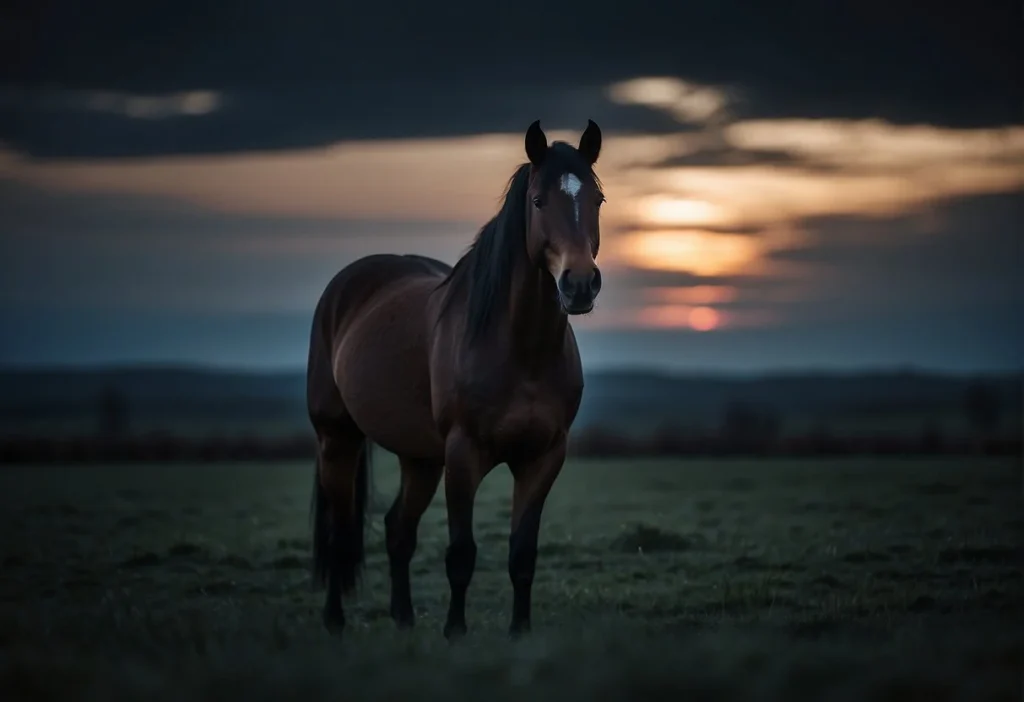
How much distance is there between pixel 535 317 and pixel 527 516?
1179 millimetres

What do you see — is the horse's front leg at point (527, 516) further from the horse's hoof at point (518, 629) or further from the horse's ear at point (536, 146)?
the horse's ear at point (536, 146)

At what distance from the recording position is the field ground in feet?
15.2

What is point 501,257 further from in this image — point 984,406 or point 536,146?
point 984,406

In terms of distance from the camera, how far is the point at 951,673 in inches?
180

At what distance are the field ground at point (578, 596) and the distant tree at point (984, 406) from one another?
31945mm

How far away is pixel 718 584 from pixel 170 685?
6.28 meters

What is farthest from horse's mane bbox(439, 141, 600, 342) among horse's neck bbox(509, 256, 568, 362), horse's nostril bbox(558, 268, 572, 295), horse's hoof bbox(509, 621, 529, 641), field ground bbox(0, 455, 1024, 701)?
field ground bbox(0, 455, 1024, 701)

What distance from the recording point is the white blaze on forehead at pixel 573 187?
6.77 meters

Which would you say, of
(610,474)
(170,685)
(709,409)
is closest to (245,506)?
(610,474)

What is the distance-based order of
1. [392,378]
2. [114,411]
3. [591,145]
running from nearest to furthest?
[591,145]
[392,378]
[114,411]

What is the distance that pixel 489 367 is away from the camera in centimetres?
725

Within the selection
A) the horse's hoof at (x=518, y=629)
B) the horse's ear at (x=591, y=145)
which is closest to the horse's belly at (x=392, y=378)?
the horse's hoof at (x=518, y=629)

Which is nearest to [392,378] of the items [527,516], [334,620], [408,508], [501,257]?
[408,508]

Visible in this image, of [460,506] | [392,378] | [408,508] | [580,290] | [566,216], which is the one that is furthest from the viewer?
[408,508]
